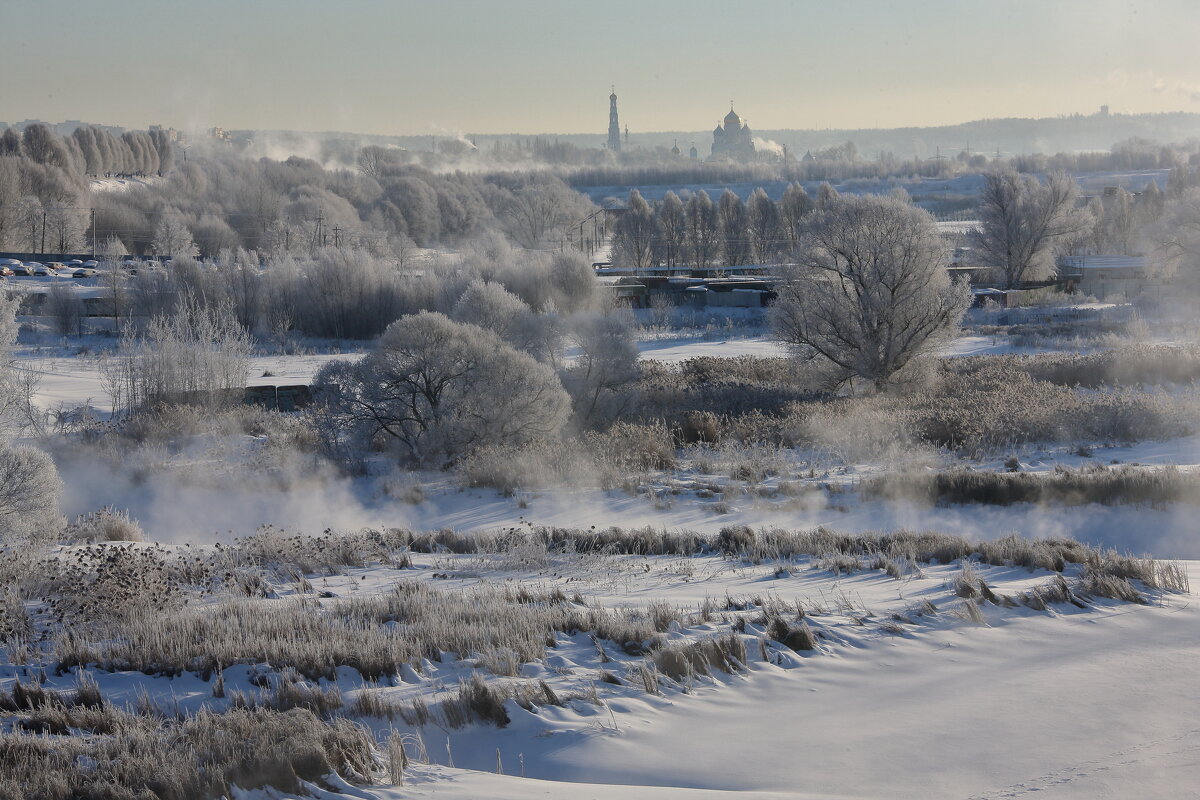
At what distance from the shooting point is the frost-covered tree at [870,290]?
24734 millimetres

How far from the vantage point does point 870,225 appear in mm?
24688

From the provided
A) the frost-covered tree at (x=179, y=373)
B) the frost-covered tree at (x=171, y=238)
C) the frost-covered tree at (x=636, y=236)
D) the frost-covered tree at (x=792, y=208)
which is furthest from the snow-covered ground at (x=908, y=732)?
the frost-covered tree at (x=171, y=238)

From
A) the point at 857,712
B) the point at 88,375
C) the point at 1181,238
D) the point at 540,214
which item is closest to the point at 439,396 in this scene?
the point at 857,712

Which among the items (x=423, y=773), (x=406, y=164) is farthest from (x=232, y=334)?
(x=406, y=164)

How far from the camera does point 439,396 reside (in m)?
17.9

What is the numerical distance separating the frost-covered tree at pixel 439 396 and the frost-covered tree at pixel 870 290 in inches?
392

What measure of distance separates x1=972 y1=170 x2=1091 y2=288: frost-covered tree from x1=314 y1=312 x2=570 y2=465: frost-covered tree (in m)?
46.6

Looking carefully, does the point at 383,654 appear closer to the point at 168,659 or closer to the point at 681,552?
the point at 168,659

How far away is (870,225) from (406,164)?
499ft

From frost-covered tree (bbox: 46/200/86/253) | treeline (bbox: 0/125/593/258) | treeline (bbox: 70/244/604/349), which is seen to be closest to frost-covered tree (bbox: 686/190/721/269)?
treeline (bbox: 0/125/593/258)

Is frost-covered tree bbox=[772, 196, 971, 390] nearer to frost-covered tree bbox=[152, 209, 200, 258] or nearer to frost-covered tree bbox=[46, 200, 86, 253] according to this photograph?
frost-covered tree bbox=[152, 209, 200, 258]

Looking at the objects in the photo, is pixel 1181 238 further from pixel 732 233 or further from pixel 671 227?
pixel 671 227

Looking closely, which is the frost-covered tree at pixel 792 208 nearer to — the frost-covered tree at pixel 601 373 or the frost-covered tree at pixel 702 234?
the frost-covered tree at pixel 702 234

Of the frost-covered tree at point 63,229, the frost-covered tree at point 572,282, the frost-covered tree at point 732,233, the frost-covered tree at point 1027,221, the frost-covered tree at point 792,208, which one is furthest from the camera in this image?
the frost-covered tree at point 63,229
